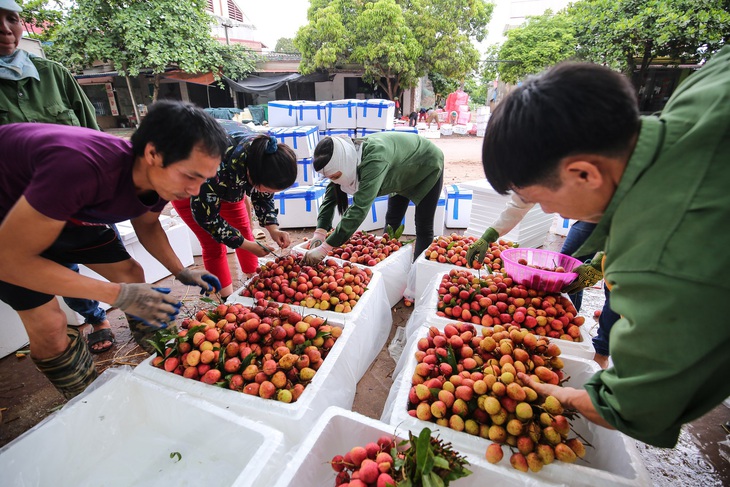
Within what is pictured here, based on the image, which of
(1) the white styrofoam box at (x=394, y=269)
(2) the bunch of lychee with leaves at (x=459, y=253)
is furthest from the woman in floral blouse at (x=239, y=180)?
(2) the bunch of lychee with leaves at (x=459, y=253)

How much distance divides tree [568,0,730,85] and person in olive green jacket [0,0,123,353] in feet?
38.6

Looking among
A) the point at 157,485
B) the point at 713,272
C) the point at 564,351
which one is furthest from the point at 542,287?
the point at 157,485

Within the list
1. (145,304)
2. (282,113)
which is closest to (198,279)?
(145,304)

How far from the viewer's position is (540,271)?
1966 millimetres

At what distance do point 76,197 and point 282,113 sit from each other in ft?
17.3

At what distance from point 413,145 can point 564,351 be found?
1.97 m

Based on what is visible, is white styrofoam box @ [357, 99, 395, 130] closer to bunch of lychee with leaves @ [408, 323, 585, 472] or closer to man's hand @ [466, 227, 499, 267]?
man's hand @ [466, 227, 499, 267]

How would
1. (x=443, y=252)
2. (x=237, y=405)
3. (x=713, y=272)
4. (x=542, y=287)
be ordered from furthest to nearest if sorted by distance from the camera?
(x=443, y=252) → (x=542, y=287) → (x=237, y=405) → (x=713, y=272)

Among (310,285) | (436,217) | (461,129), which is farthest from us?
(461,129)

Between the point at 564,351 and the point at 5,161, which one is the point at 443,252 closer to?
the point at 564,351

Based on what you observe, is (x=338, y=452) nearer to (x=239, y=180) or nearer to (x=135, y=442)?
(x=135, y=442)

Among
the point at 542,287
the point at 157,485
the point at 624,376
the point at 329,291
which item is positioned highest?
the point at 624,376

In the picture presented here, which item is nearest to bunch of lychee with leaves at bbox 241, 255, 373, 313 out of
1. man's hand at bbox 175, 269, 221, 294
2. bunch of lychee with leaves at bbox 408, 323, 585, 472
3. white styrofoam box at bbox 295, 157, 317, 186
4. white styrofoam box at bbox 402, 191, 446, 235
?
man's hand at bbox 175, 269, 221, 294

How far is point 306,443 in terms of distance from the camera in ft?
3.86
